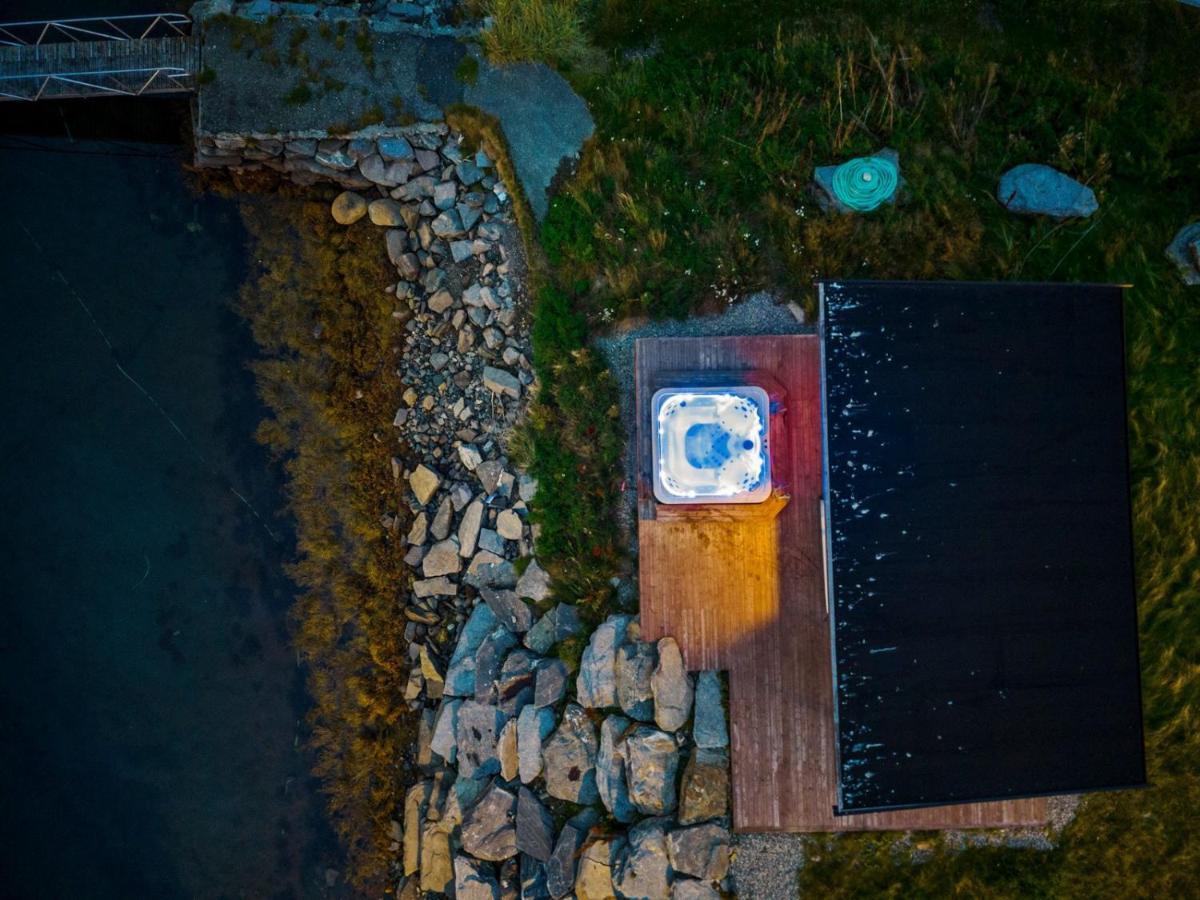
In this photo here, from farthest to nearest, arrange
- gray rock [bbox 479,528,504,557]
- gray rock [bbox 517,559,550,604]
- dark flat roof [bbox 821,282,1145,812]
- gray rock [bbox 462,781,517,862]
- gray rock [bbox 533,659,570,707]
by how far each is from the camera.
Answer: gray rock [bbox 479,528,504,557]
gray rock [bbox 517,559,550,604]
gray rock [bbox 462,781,517,862]
gray rock [bbox 533,659,570,707]
dark flat roof [bbox 821,282,1145,812]

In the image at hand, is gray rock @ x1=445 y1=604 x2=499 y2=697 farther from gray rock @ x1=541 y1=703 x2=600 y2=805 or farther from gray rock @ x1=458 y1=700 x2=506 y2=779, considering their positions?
gray rock @ x1=541 y1=703 x2=600 y2=805

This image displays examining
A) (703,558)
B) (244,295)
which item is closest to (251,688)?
(244,295)

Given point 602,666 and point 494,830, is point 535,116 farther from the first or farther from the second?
point 494,830

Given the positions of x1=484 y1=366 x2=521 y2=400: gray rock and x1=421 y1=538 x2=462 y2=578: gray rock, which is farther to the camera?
x1=421 y1=538 x2=462 y2=578: gray rock

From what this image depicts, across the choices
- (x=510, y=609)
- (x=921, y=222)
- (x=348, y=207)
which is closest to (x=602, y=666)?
(x=510, y=609)

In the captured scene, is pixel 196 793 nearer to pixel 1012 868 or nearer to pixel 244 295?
pixel 244 295

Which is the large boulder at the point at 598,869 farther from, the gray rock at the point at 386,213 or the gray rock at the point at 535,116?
the gray rock at the point at 386,213

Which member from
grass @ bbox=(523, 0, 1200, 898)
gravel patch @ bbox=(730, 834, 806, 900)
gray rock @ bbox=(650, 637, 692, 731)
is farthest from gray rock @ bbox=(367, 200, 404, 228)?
gravel patch @ bbox=(730, 834, 806, 900)
